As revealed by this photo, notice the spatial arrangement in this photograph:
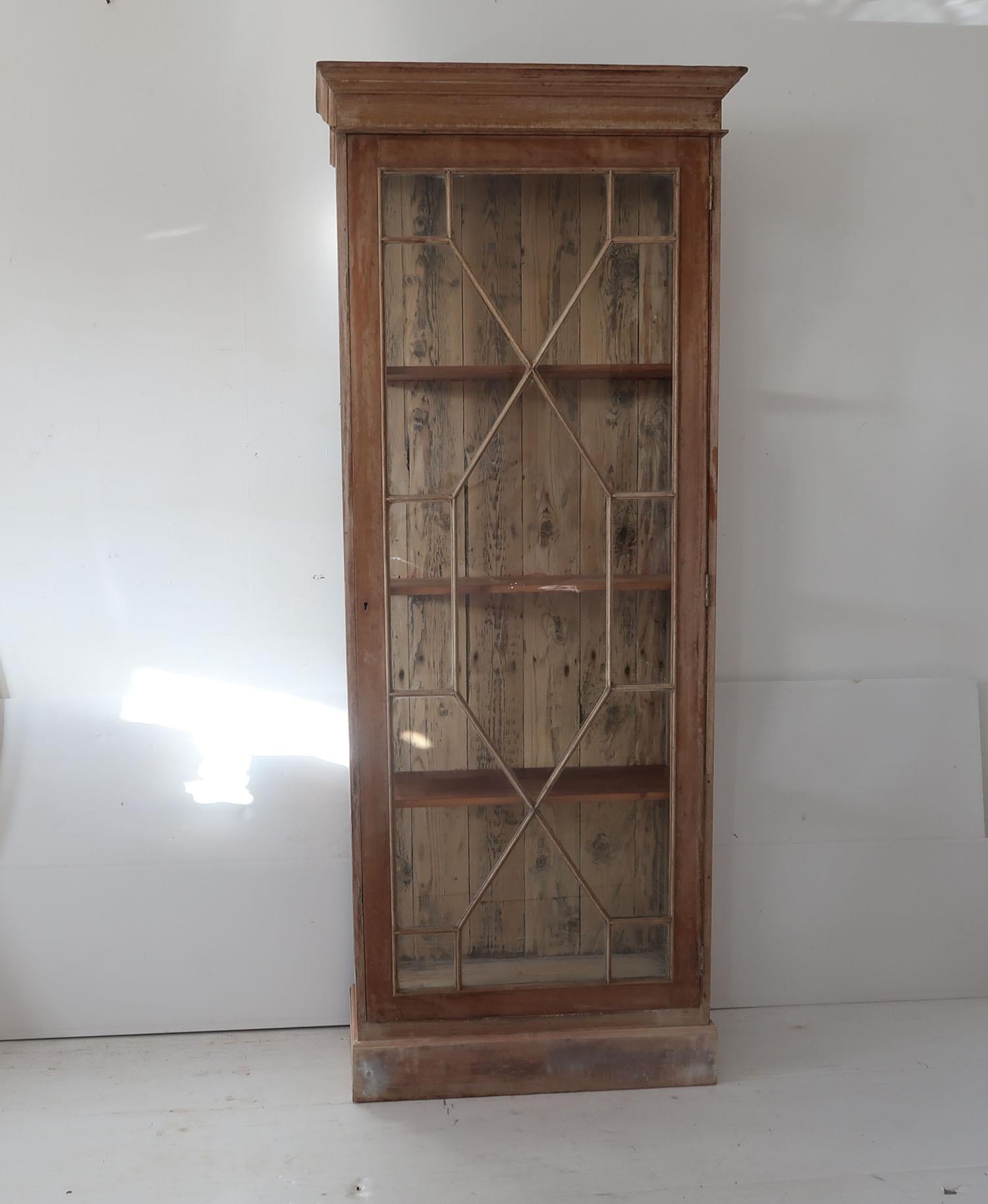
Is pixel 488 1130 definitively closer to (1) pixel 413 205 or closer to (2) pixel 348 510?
(2) pixel 348 510

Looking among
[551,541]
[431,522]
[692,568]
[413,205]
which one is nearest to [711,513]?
[692,568]

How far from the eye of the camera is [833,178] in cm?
226

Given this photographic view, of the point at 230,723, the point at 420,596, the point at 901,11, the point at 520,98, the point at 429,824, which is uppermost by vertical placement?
the point at 901,11

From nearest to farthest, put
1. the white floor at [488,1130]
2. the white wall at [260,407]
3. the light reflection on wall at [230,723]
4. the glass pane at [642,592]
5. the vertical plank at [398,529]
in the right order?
the white floor at [488,1130] < the vertical plank at [398,529] < the glass pane at [642,592] < the white wall at [260,407] < the light reflection on wall at [230,723]

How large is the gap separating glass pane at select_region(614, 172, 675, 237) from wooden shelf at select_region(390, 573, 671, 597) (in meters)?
0.65

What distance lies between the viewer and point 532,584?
1.95 metres

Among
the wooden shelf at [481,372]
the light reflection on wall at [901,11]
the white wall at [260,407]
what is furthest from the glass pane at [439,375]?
the light reflection on wall at [901,11]

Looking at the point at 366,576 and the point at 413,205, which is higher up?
the point at 413,205

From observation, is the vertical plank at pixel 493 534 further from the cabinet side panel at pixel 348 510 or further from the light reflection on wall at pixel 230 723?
the light reflection on wall at pixel 230 723

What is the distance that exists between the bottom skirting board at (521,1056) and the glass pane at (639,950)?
0.30ft

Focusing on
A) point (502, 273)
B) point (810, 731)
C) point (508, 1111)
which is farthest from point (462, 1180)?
point (502, 273)

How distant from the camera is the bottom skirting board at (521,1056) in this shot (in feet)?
6.54

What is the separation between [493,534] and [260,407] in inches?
25.5

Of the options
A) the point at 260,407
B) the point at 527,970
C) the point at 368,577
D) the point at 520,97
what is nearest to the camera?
the point at 520,97
